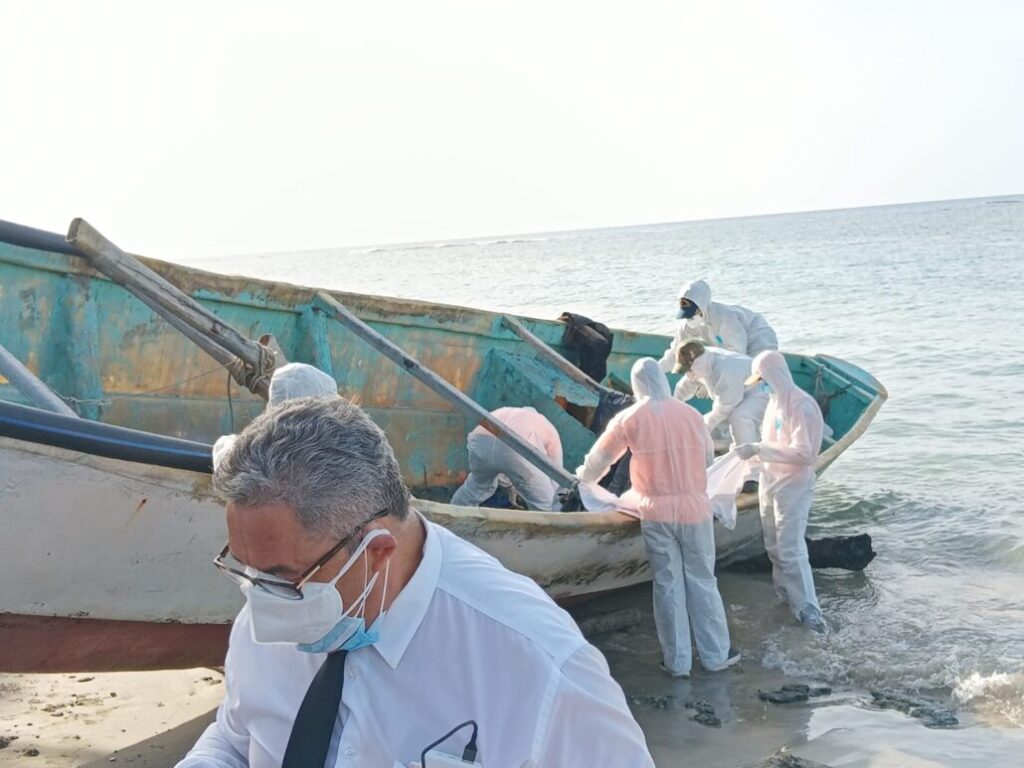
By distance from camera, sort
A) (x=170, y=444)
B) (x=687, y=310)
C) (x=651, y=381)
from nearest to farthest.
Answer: (x=170, y=444), (x=651, y=381), (x=687, y=310)

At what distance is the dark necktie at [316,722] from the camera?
1647 mm

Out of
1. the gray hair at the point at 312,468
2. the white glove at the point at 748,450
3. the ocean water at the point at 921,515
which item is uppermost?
the gray hair at the point at 312,468

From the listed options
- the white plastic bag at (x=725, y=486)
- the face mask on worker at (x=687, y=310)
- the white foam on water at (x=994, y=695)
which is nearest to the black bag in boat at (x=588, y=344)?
the face mask on worker at (x=687, y=310)

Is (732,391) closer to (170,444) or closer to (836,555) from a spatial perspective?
(836,555)

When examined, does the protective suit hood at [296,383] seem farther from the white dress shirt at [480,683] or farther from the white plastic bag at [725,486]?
the white dress shirt at [480,683]

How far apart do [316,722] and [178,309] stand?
4005mm

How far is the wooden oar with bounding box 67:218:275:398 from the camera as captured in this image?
5266 millimetres

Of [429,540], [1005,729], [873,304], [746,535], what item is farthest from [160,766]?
[873,304]

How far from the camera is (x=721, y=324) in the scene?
934 centimetres

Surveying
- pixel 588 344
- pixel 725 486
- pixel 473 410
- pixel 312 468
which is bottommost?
pixel 725 486

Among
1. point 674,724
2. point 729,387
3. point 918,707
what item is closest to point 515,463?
point 674,724

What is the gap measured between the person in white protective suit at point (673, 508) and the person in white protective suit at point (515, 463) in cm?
42

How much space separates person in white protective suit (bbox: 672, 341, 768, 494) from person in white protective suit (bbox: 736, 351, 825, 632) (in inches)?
33.3

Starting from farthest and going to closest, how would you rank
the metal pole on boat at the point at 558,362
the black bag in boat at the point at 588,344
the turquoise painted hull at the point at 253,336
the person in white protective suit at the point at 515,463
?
the black bag in boat at the point at 588,344
the metal pole on boat at the point at 558,362
the person in white protective suit at the point at 515,463
the turquoise painted hull at the point at 253,336
